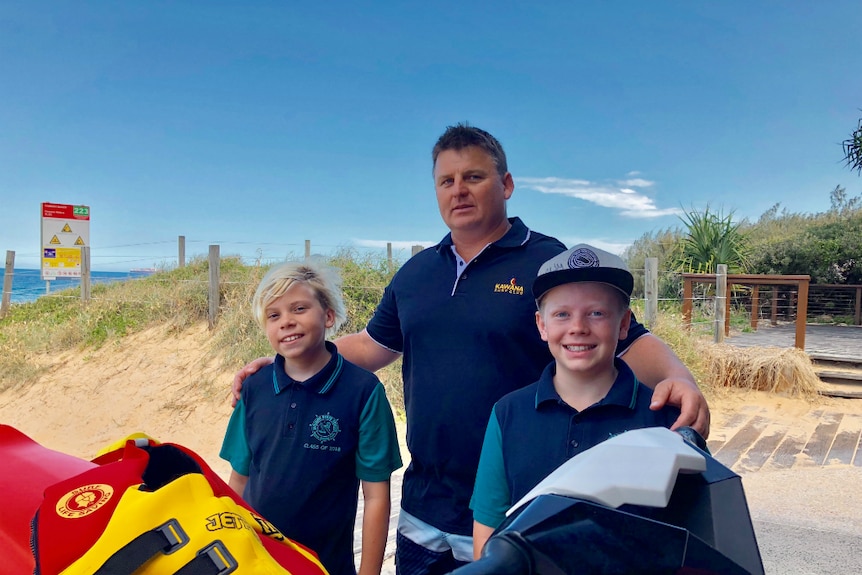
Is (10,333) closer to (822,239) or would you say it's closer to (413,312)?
(413,312)

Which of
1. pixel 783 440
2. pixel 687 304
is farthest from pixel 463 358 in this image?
pixel 687 304

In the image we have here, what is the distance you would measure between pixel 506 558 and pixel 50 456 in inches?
55.9

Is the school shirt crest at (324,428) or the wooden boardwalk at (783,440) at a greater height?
the school shirt crest at (324,428)

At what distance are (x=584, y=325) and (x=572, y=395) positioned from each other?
0.64 ft

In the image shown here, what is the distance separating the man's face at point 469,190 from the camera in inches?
79.4

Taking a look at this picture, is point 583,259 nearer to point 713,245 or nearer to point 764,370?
point 764,370

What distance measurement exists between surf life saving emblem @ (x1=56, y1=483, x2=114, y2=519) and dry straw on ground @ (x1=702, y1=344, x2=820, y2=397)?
8.95m

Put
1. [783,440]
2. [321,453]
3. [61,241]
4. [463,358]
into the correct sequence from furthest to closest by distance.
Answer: [61,241]
[783,440]
[463,358]
[321,453]

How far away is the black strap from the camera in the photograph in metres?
0.96

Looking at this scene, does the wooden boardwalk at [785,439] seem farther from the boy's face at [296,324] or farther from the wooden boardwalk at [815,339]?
the boy's face at [296,324]

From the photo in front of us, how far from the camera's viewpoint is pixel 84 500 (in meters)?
1.07

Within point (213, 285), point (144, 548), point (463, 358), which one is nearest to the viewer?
point (144, 548)

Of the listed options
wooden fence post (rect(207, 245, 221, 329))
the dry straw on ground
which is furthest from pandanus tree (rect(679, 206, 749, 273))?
wooden fence post (rect(207, 245, 221, 329))

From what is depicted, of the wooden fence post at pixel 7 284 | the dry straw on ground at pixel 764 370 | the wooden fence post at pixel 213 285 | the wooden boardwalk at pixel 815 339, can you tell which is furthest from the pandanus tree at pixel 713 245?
the wooden fence post at pixel 7 284
